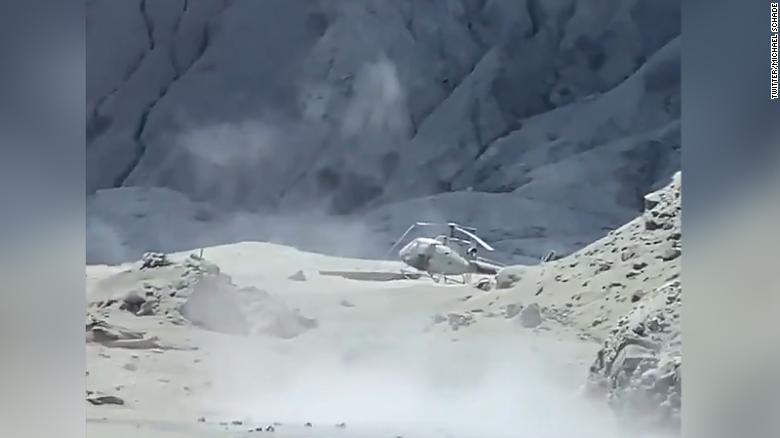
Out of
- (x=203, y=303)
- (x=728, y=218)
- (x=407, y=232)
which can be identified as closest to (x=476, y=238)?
(x=407, y=232)

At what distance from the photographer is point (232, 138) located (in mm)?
2795

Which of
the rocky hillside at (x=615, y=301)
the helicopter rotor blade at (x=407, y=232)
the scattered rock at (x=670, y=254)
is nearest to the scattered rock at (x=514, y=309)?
the rocky hillside at (x=615, y=301)

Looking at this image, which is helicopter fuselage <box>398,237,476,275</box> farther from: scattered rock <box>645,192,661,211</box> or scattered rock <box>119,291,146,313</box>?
scattered rock <box>119,291,146,313</box>

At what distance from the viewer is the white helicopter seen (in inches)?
109

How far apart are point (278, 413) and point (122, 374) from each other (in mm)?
502

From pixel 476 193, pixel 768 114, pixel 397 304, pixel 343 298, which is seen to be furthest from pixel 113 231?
pixel 768 114

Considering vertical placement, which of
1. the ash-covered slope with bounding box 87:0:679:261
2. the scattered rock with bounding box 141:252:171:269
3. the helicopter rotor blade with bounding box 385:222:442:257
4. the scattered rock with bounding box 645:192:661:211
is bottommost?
the scattered rock with bounding box 141:252:171:269

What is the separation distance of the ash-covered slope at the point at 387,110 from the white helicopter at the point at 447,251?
0.16 ft

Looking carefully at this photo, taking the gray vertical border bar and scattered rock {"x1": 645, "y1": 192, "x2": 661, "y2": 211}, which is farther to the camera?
scattered rock {"x1": 645, "y1": 192, "x2": 661, "y2": 211}

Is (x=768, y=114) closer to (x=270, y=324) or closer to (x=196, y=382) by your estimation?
(x=270, y=324)

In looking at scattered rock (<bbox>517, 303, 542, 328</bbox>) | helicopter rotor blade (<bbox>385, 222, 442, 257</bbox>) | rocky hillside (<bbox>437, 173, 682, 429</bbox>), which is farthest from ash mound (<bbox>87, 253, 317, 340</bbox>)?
scattered rock (<bbox>517, 303, 542, 328</bbox>)

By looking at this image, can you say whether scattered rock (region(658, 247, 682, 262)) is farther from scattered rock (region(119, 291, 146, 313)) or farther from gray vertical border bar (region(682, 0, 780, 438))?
scattered rock (region(119, 291, 146, 313))

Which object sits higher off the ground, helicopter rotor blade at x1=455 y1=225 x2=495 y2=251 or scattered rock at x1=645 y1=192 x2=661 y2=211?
scattered rock at x1=645 y1=192 x2=661 y2=211

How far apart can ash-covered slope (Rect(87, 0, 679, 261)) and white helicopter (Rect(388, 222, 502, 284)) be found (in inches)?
1.9
